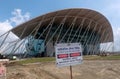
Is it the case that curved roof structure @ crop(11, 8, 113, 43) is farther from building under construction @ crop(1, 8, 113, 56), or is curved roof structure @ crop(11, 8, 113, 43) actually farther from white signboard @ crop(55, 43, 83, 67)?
white signboard @ crop(55, 43, 83, 67)

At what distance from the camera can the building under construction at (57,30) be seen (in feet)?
211

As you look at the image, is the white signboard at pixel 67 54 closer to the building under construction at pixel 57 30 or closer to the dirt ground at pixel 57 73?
the dirt ground at pixel 57 73

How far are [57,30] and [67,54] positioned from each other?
61.6 meters

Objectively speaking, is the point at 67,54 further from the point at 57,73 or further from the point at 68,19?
the point at 68,19

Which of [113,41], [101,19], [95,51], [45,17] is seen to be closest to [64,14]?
[45,17]

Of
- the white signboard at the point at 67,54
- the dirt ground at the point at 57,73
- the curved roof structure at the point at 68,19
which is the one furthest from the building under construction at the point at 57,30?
the white signboard at the point at 67,54

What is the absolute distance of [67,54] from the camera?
1143cm

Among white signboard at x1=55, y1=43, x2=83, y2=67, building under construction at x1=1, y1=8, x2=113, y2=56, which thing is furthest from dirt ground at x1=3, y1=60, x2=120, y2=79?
building under construction at x1=1, y1=8, x2=113, y2=56

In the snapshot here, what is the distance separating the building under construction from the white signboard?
163 ft

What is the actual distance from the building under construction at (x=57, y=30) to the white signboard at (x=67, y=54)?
163 ft

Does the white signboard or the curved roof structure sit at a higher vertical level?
the curved roof structure

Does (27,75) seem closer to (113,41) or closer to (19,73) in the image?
(19,73)

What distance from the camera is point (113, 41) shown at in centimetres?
10269

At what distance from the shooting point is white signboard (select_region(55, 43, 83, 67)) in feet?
36.8
